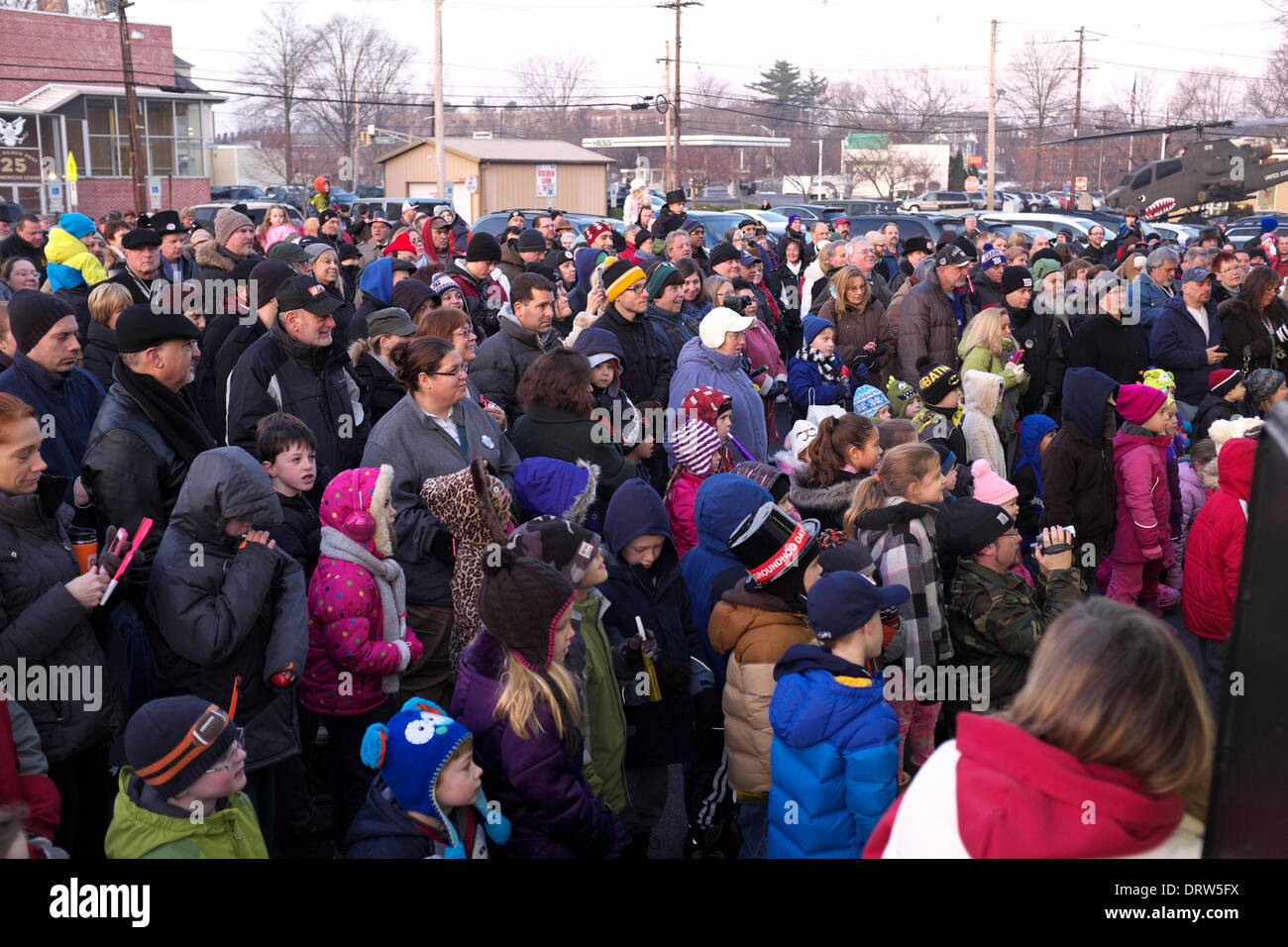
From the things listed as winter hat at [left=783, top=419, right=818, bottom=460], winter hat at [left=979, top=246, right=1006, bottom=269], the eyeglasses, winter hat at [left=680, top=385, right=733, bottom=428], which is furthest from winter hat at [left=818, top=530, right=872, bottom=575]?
winter hat at [left=979, top=246, right=1006, bottom=269]

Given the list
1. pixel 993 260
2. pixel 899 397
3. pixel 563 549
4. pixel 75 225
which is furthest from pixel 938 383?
pixel 75 225

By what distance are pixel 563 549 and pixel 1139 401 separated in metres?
4.37

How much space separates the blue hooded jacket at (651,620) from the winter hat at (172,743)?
153 cm

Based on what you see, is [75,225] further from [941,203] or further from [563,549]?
[941,203]

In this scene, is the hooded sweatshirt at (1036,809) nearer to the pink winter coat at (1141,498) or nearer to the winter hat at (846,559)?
the winter hat at (846,559)

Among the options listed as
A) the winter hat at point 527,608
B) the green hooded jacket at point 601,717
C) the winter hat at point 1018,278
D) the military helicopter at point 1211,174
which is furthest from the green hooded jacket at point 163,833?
the military helicopter at point 1211,174

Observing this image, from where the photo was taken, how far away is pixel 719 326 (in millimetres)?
6898

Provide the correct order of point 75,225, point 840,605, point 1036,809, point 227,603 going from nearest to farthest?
point 1036,809 → point 840,605 → point 227,603 → point 75,225

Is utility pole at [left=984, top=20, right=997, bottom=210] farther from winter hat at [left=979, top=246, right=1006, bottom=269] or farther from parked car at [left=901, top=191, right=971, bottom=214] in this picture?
winter hat at [left=979, top=246, right=1006, bottom=269]

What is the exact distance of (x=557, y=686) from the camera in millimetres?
3568

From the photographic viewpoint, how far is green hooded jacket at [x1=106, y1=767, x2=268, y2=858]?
9.98ft
